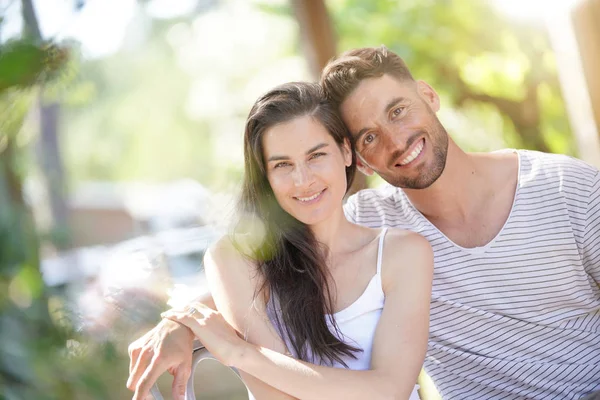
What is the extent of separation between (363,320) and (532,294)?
22.1 inches

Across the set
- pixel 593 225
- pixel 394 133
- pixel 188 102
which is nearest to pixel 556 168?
pixel 593 225

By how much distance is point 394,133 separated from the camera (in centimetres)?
228

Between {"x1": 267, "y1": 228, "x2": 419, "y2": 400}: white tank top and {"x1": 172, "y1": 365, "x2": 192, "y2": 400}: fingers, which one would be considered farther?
{"x1": 267, "y1": 228, "x2": 419, "y2": 400}: white tank top

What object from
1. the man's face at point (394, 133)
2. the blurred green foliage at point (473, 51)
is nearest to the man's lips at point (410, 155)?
the man's face at point (394, 133)

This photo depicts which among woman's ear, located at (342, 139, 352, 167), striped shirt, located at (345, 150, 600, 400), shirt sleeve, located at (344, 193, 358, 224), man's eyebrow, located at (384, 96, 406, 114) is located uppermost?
man's eyebrow, located at (384, 96, 406, 114)

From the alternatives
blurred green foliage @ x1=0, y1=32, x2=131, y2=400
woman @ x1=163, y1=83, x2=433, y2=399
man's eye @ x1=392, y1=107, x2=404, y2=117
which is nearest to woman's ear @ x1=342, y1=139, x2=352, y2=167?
woman @ x1=163, y1=83, x2=433, y2=399

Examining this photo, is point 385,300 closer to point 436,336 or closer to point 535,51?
point 436,336

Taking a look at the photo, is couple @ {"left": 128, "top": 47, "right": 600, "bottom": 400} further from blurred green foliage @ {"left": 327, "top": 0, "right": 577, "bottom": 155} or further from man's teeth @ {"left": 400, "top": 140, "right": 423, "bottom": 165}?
blurred green foliage @ {"left": 327, "top": 0, "right": 577, "bottom": 155}

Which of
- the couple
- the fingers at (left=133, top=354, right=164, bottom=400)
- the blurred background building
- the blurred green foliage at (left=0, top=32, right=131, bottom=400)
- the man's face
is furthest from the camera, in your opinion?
the man's face

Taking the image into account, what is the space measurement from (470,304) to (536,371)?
0.92 ft

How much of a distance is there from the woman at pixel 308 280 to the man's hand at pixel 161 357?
0.04 metres

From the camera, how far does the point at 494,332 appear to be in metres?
A: 2.25

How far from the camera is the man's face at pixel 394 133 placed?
7.47 feet

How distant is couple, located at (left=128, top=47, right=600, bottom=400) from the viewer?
6.16 ft
